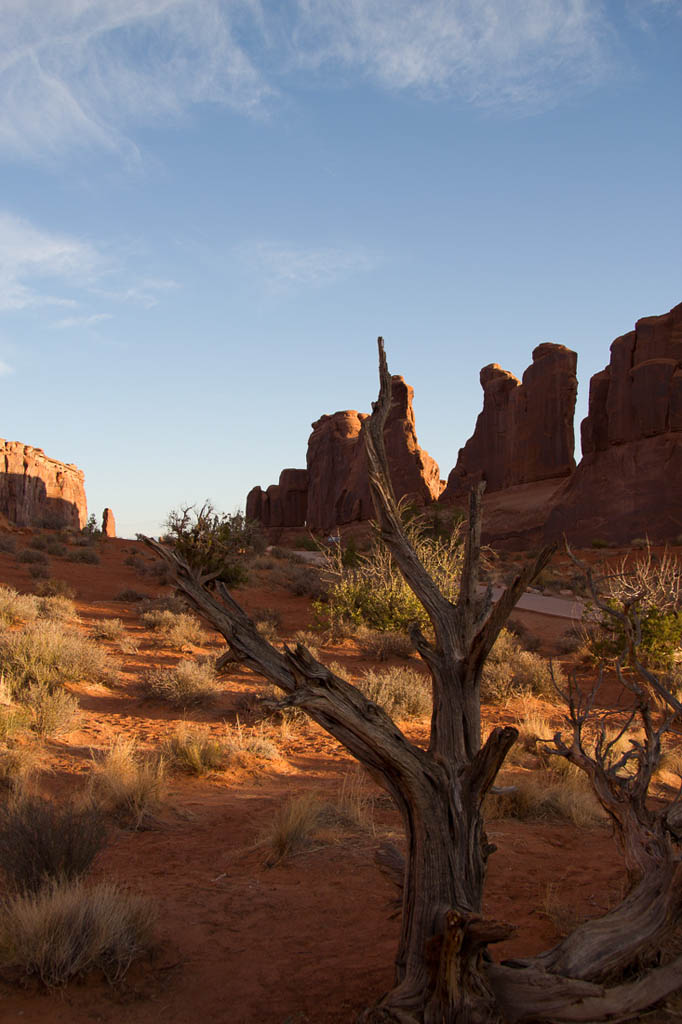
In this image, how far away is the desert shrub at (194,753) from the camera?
675 cm

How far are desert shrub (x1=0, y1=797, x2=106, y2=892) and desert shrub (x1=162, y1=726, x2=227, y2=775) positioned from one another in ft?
8.52

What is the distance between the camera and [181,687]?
8.98m

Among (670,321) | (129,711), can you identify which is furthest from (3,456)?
(129,711)

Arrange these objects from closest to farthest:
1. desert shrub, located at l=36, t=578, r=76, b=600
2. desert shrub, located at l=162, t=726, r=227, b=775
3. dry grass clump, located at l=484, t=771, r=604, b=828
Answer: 1. dry grass clump, located at l=484, t=771, r=604, b=828
2. desert shrub, located at l=162, t=726, r=227, b=775
3. desert shrub, located at l=36, t=578, r=76, b=600

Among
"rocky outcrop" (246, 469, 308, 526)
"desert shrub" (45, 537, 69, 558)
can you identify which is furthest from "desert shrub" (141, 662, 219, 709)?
"rocky outcrop" (246, 469, 308, 526)

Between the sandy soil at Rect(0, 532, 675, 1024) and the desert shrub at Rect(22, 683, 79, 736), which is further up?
the desert shrub at Rect(22, 683, 79, 736)

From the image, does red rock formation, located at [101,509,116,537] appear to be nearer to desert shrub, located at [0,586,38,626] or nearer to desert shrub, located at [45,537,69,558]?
desert shrub, located at [45,537,69,558]

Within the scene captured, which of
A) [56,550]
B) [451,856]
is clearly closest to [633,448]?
[56,550]

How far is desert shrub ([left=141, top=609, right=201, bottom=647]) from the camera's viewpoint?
12.5 m

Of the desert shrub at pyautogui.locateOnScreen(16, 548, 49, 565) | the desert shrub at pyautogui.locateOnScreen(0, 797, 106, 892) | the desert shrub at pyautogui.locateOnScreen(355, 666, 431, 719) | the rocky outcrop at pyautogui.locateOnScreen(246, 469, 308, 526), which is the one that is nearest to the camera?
the desert shrub at pyautogui.locateOnScreen(0, 797, 106, 892)

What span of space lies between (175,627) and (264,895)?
9490 mm

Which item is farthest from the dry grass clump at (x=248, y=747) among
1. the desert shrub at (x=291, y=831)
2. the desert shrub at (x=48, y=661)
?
the desert shrub at (x=48, y=661)

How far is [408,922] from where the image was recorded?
279 cm

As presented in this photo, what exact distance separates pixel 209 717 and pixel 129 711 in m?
1.02
